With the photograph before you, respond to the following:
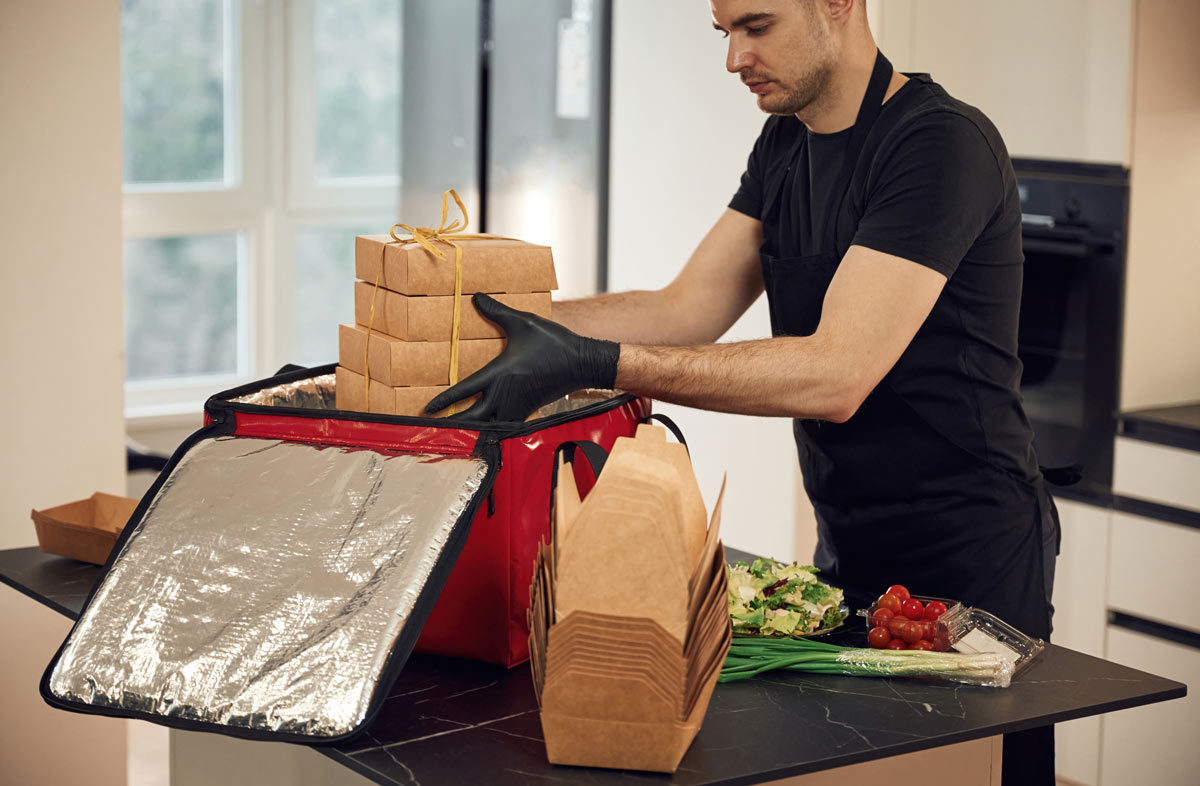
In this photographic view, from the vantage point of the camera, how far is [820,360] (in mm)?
1503

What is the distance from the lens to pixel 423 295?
135cm

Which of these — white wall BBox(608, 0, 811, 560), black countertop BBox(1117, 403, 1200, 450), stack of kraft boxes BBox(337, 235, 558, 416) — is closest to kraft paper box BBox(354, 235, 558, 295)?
stack of kraft boxes BBox(337, 235, 558, 416)

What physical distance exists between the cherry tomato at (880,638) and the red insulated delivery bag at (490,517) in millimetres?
335

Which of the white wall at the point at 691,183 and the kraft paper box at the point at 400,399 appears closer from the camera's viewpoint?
the kraft paper box at the point at 400,399

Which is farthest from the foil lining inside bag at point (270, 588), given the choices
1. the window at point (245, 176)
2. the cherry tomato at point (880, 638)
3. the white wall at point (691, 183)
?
the window at point (245, 176)

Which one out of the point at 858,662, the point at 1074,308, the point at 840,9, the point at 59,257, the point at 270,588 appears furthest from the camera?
the point at 1074,308

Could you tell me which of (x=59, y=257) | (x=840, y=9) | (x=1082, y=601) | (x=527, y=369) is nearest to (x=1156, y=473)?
(x=1082, y=601)

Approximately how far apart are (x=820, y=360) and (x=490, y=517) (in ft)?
1.46

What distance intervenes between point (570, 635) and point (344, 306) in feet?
11.4

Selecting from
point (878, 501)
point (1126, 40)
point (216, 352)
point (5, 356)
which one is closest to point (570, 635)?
point (878, 501)

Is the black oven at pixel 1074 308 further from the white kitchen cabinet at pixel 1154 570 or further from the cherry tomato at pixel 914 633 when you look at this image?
the cherry tomato at pixel 914 633

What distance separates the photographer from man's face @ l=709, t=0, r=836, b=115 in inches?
66.5

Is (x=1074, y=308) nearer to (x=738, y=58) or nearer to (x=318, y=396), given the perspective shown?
(x=738, y=58)

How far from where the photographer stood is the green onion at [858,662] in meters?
1.27
